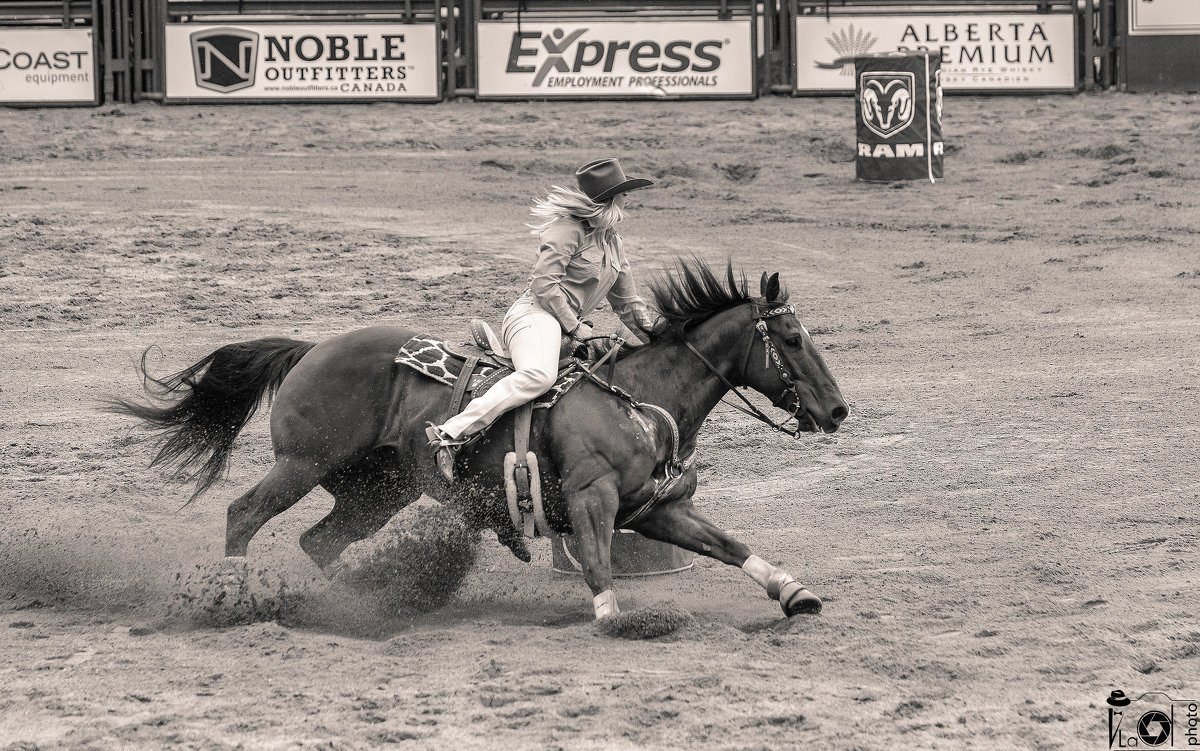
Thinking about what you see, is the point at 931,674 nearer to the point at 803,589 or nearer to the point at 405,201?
the point at 803,589

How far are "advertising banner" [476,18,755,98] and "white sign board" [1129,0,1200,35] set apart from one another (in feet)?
15.8

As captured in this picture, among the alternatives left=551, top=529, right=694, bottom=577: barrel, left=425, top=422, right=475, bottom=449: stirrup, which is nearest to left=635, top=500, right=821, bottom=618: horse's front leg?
left=551, top=529, right=694, bottom=577: barrel

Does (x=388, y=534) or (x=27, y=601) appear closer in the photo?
(x=27, y=601)

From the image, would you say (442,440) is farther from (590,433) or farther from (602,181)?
(602,181)

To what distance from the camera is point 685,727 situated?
15.9 ft

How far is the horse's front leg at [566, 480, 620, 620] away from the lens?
604 centimetres

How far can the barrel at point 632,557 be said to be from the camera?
7.13 m

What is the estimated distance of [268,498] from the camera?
6.54 m

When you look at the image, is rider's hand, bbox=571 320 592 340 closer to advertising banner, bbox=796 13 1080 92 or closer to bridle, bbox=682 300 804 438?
bridle, bbox=682 300 804 438

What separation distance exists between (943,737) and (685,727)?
84 centimetres

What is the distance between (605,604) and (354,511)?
4.90 ft


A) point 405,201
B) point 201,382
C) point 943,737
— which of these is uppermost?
point 405,201

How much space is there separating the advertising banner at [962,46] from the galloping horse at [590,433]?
1202 centimetres

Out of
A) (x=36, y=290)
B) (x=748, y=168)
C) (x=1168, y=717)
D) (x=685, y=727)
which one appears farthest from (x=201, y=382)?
(x=748, y=168)
